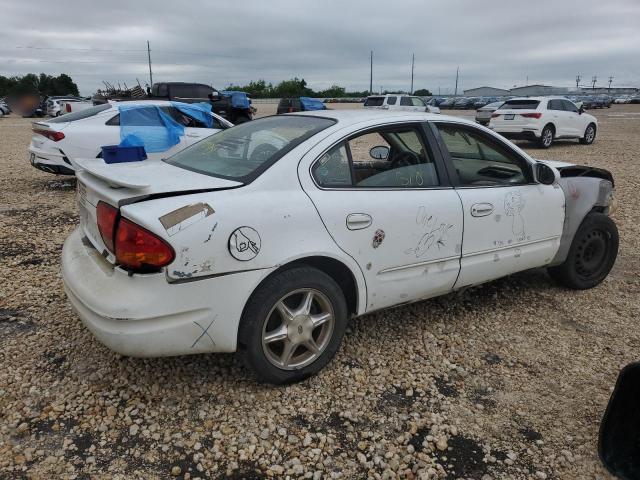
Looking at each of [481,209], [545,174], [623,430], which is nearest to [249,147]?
[481,209]

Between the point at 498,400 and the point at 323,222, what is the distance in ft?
4.53

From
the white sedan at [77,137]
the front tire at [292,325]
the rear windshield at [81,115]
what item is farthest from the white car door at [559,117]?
the front tire at [292,325]

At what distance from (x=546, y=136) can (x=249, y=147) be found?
13952 mm

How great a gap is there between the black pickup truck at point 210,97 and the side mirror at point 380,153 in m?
15.7

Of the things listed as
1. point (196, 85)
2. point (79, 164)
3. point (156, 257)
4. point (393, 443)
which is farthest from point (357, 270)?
point (196, 85)

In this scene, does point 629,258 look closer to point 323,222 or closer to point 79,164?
point 323,222

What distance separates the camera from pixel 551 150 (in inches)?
586

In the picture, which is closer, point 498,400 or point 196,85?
point 498,400

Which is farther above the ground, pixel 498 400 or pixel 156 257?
pixel 156 257

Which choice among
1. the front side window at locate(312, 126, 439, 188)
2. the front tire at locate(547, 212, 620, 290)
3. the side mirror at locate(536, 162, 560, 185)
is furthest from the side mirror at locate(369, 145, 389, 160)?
the front tire at locate(547, 212, 620, 290)

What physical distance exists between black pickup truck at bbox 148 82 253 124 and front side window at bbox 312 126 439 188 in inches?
627

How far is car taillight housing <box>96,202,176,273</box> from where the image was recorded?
2.30m

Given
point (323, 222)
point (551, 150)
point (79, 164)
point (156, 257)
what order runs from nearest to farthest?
1. point (156, 257)
2. point (323, 222)
3. point (79, 164)
4. point (551, 150)

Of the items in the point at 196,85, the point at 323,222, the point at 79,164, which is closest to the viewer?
the point at 323,222
